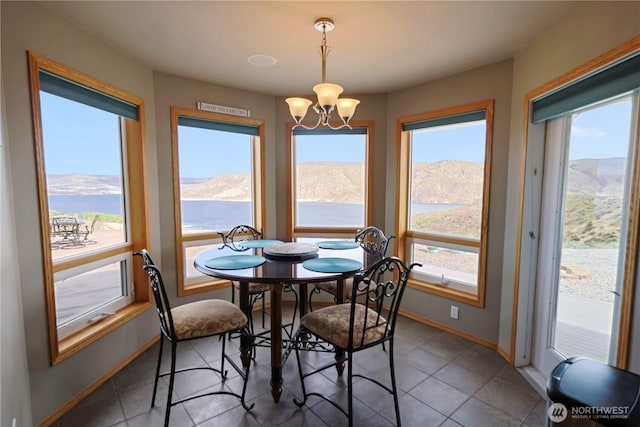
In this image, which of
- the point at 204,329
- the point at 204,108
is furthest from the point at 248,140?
the point at 204,329

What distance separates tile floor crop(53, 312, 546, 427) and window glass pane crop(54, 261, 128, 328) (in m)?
0.54

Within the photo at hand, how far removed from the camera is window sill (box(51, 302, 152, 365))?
1.94 metres

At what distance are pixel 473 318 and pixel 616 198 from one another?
62.9 inches

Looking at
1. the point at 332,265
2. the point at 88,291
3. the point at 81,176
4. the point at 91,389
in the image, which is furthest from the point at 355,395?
the point at 81,176

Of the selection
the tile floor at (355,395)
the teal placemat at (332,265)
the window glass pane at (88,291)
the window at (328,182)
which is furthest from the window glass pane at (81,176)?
the window at (328,182)

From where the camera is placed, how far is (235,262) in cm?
207

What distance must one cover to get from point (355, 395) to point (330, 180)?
7.46ft

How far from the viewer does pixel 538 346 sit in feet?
7.79

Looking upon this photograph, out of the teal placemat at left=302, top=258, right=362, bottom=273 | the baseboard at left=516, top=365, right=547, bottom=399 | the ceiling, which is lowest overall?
the baseboard at left=516, top=365, right=547, bottom=399

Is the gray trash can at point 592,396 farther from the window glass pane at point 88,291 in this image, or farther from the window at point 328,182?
the window glass pane at point 88,291

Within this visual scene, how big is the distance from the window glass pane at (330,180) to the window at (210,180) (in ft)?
1.62

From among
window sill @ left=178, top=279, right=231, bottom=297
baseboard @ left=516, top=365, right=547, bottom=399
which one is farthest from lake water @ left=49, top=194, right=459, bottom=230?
baseboard @ left=516, top=365, right=547, bottom=399

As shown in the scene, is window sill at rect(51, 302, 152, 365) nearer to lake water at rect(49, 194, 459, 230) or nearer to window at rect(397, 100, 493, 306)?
lake water at rect(49, 194, 459, 230)

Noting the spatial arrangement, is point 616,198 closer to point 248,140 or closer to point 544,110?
point 544,110
